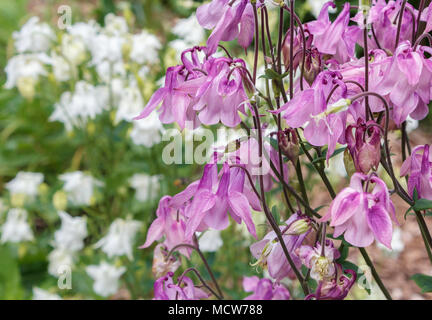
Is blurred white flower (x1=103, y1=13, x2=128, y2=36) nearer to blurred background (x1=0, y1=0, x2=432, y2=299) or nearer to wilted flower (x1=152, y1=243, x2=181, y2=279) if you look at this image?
blurred background (x1=0, y1=0, x2=432, y2=299)

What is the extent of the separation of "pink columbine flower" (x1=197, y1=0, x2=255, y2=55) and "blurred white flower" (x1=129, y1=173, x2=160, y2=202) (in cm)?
110

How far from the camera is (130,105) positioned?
1620 mm

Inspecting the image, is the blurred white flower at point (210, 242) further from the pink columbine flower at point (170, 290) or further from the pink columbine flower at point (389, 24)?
the pink columbine flower at point (389, 24)

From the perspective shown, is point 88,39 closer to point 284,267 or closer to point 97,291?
point 97,291

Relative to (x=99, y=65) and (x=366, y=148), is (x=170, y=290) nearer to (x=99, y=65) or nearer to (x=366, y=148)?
(x=366, y=148)

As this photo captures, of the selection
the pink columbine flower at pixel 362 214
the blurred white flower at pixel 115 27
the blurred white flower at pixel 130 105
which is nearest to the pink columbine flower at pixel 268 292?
the pink columbine flower at pixel 362 214

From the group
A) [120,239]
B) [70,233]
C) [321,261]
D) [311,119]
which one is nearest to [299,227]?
[321,261]

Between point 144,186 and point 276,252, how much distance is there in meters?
1.14

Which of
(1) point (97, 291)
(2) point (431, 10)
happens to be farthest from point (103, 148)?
(2) point (431, 10)

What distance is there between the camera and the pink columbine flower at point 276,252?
80 centimetres

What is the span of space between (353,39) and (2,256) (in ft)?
4.98

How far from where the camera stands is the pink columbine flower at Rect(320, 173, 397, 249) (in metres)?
0.66

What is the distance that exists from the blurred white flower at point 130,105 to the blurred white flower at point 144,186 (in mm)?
305

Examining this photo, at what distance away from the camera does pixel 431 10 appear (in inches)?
31.5
